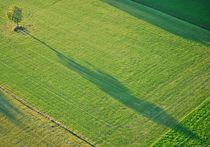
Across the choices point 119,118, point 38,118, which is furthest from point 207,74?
point 38,118

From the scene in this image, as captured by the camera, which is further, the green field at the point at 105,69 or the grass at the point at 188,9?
the grass at the point at 188,9

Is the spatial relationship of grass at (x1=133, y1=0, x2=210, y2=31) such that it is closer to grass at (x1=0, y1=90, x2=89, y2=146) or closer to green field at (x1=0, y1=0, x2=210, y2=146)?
green field at (x1=0, y1=0, x2=210, y2=146)

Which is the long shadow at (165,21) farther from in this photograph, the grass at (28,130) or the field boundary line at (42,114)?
the grass at (28,130)

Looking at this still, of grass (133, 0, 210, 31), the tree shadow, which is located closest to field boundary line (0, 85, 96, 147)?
the tree shadow

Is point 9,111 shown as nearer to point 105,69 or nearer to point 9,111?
point 9,111

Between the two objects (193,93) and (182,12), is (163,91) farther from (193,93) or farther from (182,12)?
(182,12)

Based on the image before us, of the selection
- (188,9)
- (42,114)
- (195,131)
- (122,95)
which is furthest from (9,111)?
(188,9)

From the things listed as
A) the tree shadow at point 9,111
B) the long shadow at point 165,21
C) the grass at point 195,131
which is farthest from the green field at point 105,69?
the tree shadow at point 9,111
